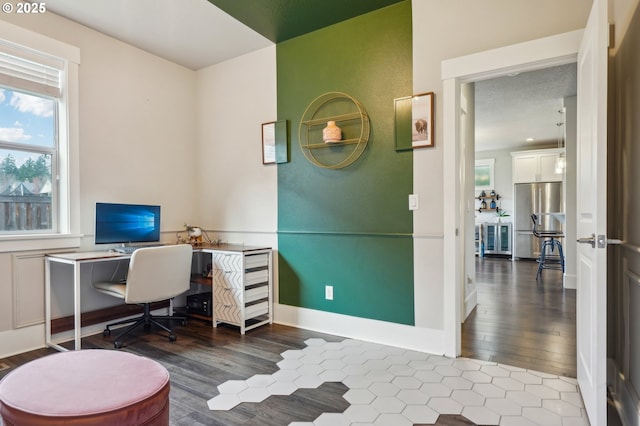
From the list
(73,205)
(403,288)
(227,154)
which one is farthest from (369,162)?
(73,205)

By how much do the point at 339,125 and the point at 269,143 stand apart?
2.53 feet

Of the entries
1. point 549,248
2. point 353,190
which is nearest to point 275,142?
point 353,190

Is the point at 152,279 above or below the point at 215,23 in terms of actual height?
below

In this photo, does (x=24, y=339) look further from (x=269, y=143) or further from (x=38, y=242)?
(x=269, y=143)

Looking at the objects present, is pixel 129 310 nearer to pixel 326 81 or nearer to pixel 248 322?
pixel 248 322

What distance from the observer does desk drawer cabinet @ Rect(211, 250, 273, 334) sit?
3.19 metres

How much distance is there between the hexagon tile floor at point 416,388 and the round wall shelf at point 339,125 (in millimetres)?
1571

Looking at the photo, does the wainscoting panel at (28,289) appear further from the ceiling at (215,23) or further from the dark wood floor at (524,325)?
the dark wood floor at (524,325)

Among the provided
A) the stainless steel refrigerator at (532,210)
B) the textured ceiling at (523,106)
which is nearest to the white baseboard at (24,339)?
the textured ceiling at (523,106)

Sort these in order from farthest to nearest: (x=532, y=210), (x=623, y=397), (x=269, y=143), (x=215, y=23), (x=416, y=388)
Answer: (x=532, y=210) < (x=269, y=143) < (x=215, y=23) < (x=416, y=388) < (x=623, y=397)

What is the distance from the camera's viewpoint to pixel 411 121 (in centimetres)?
278

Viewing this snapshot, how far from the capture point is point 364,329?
3.02 metres

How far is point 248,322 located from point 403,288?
153 centimetres

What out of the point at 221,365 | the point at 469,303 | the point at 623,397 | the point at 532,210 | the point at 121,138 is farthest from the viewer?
the point at 532,210
